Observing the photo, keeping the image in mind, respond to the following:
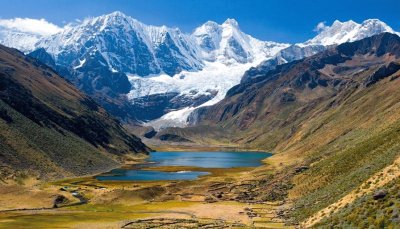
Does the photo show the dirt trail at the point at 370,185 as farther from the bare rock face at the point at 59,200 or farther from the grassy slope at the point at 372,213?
the bare rock face at the point at 59,200

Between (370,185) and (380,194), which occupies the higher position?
(370,185)

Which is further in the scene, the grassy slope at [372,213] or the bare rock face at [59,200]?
the bare rock face at [59,200]

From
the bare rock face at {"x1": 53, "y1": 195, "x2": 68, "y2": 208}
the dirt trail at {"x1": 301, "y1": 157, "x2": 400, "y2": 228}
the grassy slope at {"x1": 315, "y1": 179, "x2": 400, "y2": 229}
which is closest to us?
the grassy slope at {"x1": 315, "y1": 179, "x2": 400, "y2": 229}

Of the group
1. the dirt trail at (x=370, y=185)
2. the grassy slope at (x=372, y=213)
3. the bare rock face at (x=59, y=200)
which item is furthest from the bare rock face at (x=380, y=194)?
the bare rock face at (x=59, y=200)

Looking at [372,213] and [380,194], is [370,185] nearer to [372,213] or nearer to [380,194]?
[380,194]

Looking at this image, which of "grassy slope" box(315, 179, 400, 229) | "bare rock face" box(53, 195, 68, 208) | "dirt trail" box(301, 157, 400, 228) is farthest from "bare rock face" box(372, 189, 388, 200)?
"bare rock face" box(53, 195, 68, 208)

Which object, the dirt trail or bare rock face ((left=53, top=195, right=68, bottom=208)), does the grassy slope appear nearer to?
the dirt trail

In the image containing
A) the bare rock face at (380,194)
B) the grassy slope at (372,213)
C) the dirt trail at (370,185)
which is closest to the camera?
the grassy slope at (372,213)

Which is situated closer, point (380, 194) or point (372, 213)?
point (372, 213)

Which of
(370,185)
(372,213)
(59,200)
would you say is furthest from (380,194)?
(59,200)

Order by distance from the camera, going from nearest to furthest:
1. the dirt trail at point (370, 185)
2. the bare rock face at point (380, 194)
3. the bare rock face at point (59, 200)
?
the bare rock face at point (380, 194) → the dirt trail at point (370, 185) → the bare rock face at point (59, 200)

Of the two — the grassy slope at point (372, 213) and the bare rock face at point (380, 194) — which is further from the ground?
the bare rock face at point (380, 194)
